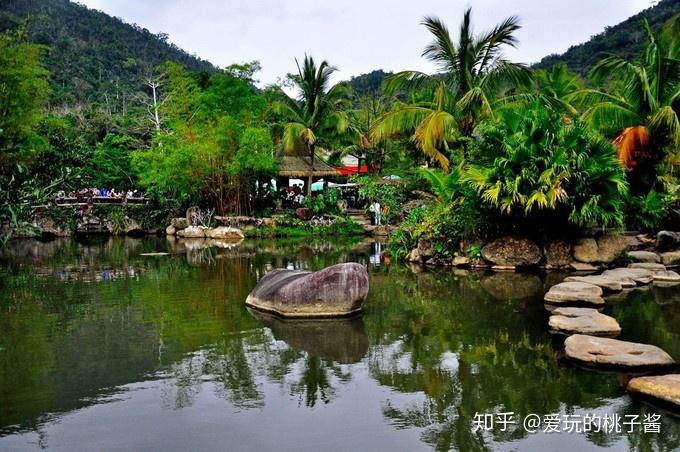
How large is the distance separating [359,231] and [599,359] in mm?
20385

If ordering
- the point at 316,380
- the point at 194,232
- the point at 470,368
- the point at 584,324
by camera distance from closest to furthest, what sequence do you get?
the point at 316,380, the point at 470,368, the point at 584,324, the point at 194,232

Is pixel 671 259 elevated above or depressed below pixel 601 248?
below

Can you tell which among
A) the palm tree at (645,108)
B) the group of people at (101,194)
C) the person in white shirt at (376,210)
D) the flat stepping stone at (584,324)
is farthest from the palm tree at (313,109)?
the flat stepping stone at (584,324)

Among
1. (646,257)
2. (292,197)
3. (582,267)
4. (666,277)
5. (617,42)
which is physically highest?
(617,42)

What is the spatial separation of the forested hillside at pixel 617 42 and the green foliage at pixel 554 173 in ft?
89.1

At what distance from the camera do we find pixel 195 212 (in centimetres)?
2708

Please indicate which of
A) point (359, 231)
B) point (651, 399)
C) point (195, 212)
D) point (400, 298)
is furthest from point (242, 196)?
point (651, 399)

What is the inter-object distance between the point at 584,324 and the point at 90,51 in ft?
186

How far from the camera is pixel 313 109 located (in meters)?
29.6

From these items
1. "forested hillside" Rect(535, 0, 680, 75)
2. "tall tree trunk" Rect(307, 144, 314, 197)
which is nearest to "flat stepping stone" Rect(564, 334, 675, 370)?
"tall tree trunk" Rect(307, 144, 314, 197)

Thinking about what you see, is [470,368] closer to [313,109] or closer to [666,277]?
[666,277]

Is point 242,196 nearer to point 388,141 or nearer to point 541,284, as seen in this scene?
point 388,141

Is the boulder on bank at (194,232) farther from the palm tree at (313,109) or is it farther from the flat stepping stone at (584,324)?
the flat stepping stone at (584,324)

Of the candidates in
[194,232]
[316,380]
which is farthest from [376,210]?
[316,380]
